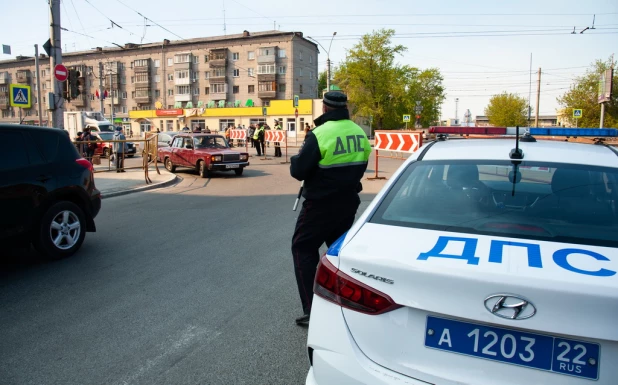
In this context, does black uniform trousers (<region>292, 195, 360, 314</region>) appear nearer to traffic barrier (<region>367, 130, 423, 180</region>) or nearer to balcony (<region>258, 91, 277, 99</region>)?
traffic barrier (<region>367, 130, 423, 180</region>)

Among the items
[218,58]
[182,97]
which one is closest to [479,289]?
[218,58]

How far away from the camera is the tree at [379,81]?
5844 centimetres

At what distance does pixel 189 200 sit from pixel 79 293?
6.35 m

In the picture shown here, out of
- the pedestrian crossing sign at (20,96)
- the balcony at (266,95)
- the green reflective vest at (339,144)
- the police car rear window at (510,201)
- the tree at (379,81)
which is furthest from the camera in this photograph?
the balcony at (266,95)

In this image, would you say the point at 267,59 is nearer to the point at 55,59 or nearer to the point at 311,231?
the point at 55,59

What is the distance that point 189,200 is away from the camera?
10.8 meters

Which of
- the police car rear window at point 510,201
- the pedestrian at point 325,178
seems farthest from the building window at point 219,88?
the police car rear window at point 510,201

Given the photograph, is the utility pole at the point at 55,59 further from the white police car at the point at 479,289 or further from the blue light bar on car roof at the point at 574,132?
the white police car at the point at 479,289

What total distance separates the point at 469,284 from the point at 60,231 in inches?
215

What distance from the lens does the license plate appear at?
5.11 ft

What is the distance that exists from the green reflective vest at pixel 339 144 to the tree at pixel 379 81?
5695 cm

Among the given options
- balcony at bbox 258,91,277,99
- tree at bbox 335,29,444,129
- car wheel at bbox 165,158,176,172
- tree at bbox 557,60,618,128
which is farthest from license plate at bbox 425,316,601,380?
balcony at bbox 258,91,277,99

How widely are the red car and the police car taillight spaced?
13729mm

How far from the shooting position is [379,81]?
58781 mm
